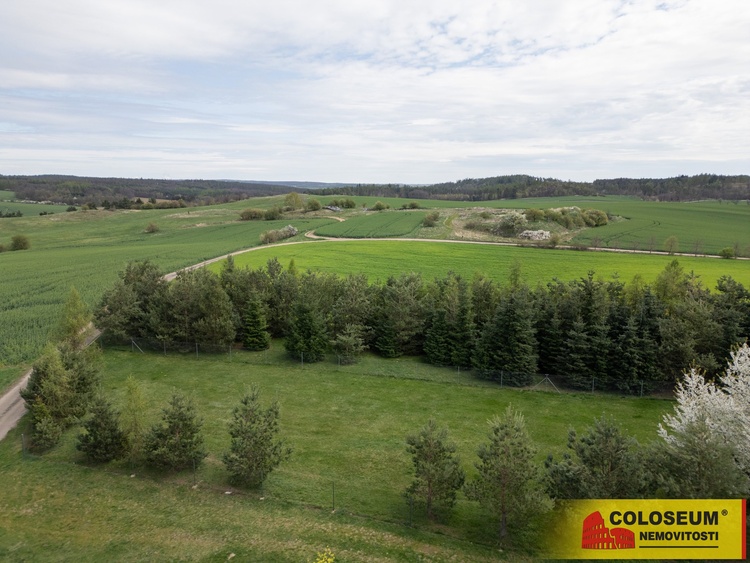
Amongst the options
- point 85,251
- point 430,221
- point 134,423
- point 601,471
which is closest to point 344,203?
point 430,221

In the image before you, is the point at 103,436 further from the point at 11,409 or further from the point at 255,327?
the point at 255,327

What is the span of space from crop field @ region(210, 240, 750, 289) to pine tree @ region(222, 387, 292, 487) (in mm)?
44613

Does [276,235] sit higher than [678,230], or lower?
lower

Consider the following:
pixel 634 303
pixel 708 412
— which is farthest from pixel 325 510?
pixel 634 303

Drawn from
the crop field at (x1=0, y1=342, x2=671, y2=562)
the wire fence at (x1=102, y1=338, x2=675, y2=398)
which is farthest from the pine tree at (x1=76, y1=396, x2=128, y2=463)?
the wire fence at (x1=102, y1=338, x2=675, y2=398)

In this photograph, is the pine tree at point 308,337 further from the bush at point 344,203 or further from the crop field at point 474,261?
the bush at point 344,203

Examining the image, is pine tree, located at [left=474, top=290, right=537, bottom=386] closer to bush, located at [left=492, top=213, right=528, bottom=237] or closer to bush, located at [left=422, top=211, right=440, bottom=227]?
bush, located at [left=492, top=213, right=528, bottom=237]

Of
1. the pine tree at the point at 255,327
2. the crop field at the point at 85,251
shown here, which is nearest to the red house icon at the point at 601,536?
the pine tree at the point at 255,327

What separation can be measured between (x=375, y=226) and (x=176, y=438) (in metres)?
96.2

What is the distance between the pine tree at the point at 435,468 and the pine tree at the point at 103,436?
15758 millimetres

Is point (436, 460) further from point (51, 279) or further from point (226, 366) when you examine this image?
point (51, 279)

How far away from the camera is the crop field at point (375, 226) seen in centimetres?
10600

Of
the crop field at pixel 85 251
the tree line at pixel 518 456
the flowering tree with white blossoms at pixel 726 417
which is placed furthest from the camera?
the crop field at pixel 85 251

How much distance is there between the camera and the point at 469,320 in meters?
41.0
